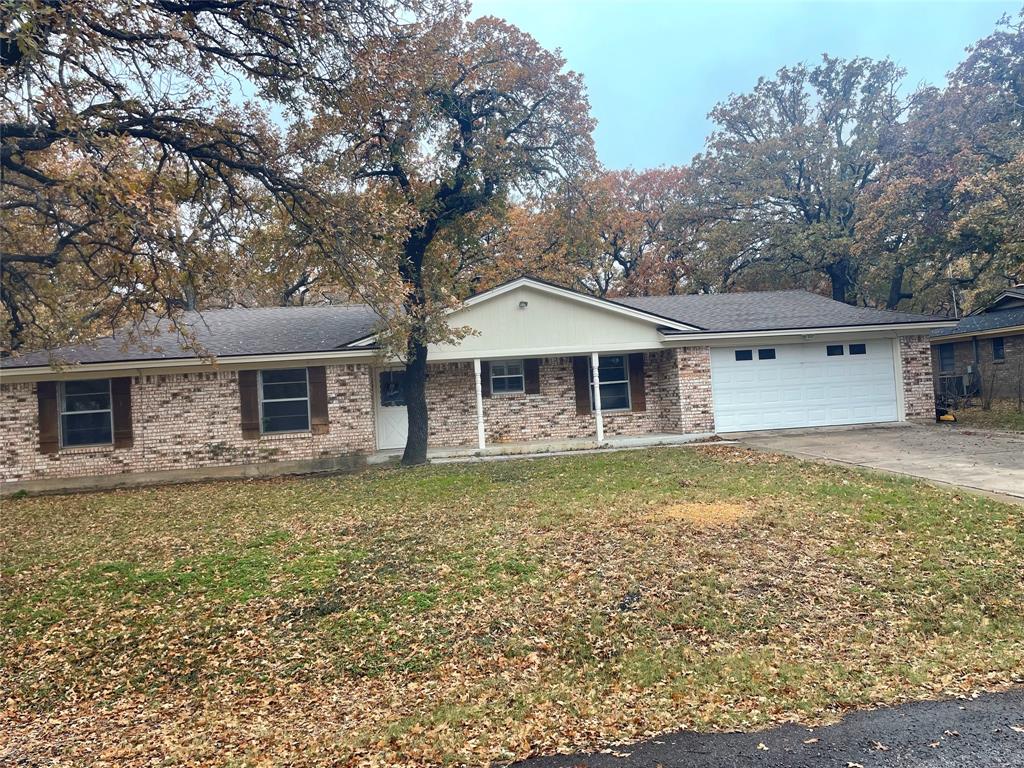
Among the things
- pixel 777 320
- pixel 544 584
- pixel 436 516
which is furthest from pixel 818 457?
pixel 544 584

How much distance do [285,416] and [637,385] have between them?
871cm

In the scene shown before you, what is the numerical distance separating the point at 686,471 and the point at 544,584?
5845mm

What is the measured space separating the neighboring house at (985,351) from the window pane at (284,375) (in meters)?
19.0

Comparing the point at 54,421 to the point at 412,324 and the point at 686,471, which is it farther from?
the point at 686,471

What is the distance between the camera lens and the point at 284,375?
14.7 meters

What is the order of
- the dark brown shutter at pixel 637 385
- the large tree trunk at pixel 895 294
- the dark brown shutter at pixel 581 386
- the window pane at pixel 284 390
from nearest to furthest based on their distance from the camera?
the window pane at pixel 284 390 < the dark brown shutter at pixel 581 386 < the dark brown shutter at pixel 637 385 < the large tree trunk at pixel 895 294

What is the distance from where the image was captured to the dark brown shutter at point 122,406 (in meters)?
14.0

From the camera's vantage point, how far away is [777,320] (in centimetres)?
1677

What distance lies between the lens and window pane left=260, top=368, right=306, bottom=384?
48.0 ft

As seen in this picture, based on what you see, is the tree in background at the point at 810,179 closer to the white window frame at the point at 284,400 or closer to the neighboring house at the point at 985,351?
the neighboring house at the point at 985,351

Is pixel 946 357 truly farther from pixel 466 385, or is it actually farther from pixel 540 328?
pixel 466 385

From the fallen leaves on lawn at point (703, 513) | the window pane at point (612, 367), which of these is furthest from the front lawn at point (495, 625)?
the window pane at point (612, 367)

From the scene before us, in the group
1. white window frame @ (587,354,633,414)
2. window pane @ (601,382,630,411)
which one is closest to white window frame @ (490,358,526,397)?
white window frame @ (587,354,633,414)

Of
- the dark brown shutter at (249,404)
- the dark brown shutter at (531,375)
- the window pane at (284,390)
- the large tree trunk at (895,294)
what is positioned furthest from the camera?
the large tree trunk at (895,294)
